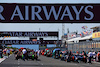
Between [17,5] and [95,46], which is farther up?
[17,5]

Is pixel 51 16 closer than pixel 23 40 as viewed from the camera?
Yes

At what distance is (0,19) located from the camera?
1889 cm

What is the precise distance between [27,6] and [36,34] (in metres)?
80.9

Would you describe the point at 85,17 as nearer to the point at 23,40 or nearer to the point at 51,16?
the point at 51,16

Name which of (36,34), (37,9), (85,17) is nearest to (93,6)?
(85,17)

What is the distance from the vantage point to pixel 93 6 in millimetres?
18938

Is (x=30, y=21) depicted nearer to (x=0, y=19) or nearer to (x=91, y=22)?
(x=0, y=19)

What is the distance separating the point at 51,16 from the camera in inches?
740

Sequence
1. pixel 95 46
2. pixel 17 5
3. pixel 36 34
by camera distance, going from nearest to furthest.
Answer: pixel 17 5
pixel 95 46
pixel 36 34

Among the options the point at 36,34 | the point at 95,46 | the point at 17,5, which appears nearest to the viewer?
the point at 17,5

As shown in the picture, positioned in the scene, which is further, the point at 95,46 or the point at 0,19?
the point at 95,46

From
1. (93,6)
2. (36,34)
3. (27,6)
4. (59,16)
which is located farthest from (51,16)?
(36,34)

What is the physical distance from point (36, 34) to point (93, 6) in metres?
81.0

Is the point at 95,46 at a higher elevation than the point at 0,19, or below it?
below
